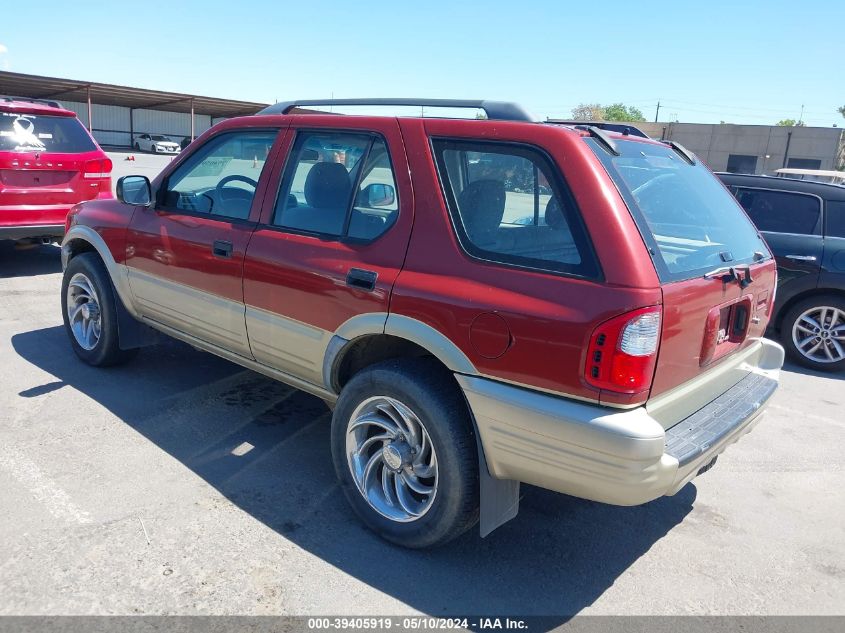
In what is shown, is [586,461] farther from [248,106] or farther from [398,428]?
[248,106]

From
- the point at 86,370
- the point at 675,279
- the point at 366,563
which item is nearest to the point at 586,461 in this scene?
the point at 675,279

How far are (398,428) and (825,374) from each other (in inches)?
198

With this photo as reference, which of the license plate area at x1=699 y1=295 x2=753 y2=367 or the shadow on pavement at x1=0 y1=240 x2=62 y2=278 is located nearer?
the license plate area at x1=699 y1=295 x2=753 y2=367

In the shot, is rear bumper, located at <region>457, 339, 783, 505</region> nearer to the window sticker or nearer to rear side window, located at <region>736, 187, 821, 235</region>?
rear side window, located at <region>736, 187, 821, 235</region>

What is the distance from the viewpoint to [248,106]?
40312mm

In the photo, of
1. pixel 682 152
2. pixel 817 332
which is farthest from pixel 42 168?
pixel 817 332

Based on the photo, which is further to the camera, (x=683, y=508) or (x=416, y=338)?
(x=683, y=508)

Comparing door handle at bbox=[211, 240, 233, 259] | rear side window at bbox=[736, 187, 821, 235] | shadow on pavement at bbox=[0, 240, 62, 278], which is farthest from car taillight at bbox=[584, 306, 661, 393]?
shadow on pavement at bbox=[0, 240, 62, 278]

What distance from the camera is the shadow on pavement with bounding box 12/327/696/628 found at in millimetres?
2838

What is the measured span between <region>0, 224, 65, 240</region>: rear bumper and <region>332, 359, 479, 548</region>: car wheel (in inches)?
241

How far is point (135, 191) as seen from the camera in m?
4.41

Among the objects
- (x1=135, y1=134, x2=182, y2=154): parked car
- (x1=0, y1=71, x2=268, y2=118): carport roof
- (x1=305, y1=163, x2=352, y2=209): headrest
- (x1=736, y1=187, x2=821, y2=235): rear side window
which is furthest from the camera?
(x1=135, y1=134, x2=182, y2=154): parked car

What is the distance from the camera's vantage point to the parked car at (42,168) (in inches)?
296

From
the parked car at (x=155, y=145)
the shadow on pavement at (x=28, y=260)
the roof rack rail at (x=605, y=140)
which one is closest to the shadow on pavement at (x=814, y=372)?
the roof rack rail at (x=605, y=140)
